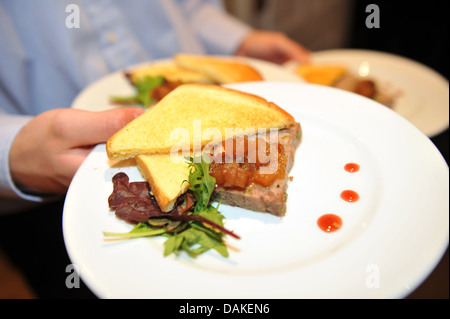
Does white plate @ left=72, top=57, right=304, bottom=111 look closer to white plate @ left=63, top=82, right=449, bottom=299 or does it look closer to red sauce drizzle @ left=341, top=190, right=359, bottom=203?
white plate @ left=63, top=82, right=449, bottom=299

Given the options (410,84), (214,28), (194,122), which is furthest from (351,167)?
(214,28)

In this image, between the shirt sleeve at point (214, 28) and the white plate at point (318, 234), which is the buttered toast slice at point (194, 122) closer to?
the white plate at point (318, 234)

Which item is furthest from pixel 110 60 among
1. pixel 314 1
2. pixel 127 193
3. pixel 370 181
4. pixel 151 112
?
pixel 314 1

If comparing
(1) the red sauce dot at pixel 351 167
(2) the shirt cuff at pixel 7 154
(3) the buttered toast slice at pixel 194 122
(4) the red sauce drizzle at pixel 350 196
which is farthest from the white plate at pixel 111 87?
(4) the red sauce drizzle at pixel 350 196

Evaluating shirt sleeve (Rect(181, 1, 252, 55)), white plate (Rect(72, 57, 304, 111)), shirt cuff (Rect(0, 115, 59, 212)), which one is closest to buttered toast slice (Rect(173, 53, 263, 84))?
white plate (Rect(72, 57, 304, 111))
